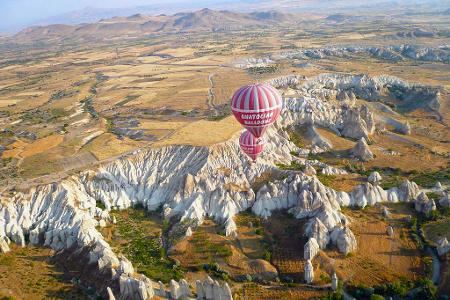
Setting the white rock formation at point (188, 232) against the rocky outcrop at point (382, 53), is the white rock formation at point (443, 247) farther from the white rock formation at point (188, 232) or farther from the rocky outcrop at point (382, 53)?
the rocky outcrop at point (382, 53)

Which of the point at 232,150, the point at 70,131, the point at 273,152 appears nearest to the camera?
the point at 232,150

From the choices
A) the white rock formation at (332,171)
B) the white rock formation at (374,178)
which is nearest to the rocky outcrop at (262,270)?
the white rock formation at (332,171)

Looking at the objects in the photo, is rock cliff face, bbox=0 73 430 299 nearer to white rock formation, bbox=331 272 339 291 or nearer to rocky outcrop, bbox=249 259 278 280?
white rock formation, bbox=331 272 339 291

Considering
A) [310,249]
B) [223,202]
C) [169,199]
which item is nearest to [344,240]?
[310,249]

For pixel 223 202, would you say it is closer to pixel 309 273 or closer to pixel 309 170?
pixel 309 170

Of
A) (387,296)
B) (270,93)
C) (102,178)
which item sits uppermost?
(270,93)

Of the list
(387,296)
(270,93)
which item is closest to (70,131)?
(270,93)

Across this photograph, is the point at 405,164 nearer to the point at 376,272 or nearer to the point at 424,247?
the point at 424,247
